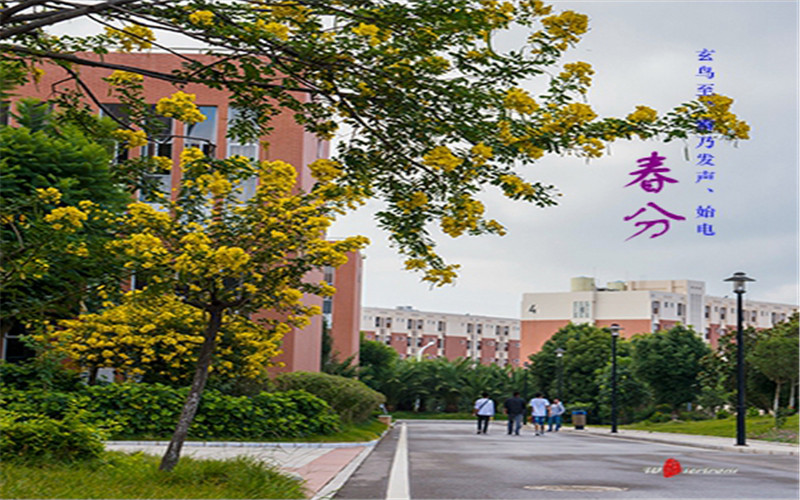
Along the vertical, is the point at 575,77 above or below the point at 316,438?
above

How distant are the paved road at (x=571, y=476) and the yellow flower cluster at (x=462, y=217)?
491 centimetres

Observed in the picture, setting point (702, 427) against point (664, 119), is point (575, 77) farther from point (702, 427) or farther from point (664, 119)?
point (702, 427)

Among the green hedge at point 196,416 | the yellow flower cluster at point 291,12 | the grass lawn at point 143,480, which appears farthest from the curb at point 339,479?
the yellow flower cluster at point 291,12

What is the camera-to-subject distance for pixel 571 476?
13.8m

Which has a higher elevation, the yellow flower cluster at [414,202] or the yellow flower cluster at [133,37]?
the yellow flower cluster at [133,37]

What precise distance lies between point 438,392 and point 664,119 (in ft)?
204

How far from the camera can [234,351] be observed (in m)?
20.7

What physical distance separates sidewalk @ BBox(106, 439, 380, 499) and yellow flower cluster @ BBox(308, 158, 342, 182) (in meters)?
4.66

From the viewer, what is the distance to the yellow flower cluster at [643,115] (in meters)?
6.30

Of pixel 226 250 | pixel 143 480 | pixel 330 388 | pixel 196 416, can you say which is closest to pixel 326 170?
pixel 226 250

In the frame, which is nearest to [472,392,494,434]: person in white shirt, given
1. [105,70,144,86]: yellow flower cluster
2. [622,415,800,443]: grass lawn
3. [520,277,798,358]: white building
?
[622,415,800,443]: grass lawn

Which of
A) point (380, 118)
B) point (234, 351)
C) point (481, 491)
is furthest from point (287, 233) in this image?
point (234, 351)

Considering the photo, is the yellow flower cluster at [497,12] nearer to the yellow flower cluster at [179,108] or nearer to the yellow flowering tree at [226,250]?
the yellow flower cluster at [179,108]

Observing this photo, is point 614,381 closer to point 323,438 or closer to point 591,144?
point 323,438
